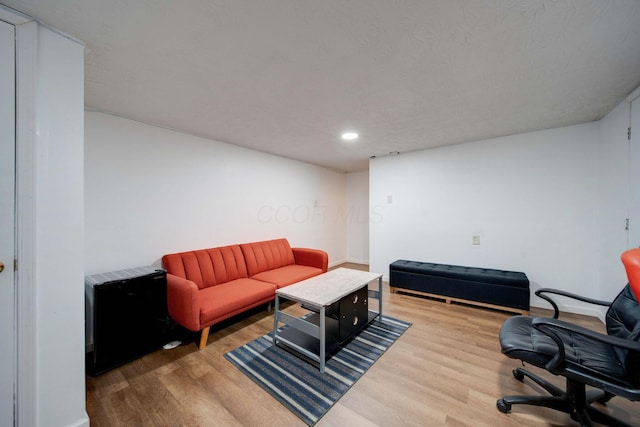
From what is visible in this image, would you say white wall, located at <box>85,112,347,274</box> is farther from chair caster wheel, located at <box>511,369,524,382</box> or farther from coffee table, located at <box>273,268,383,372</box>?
chair caster wheel, located at <box>511,369,524,382</box>

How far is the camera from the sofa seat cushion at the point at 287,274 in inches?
121

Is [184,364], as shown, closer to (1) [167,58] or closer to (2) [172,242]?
(2) [172,242]

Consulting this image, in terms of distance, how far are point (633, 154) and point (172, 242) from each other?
16.1 ft

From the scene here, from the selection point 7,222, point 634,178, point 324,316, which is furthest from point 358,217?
point 7,222

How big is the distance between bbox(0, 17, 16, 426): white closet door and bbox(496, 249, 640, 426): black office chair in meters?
2.83

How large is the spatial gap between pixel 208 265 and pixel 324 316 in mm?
1742

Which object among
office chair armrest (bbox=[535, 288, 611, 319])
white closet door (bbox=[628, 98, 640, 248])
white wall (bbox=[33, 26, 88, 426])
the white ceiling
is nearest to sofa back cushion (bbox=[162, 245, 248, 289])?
white wall (bbox=[33, 26, 88, 426])

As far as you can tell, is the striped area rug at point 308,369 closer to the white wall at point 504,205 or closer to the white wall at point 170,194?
the white wall at point 170,194

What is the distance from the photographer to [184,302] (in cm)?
218

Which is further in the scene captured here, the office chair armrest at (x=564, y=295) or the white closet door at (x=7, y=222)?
the office chair armrest at (x=564, y=295)

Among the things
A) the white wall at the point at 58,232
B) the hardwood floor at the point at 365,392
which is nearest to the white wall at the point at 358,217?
the hardwood floor at the point at 365,392

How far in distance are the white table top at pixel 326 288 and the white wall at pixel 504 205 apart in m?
1.84

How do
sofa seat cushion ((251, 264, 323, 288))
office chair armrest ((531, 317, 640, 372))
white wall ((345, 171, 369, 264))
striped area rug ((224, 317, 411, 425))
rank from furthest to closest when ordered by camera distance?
white wall ((345, 171, 369, 264)) → sofa seat cushion ((251, 264, 323, 288)) → striped area rug ((224, 317, 411, 425)) → office chair armrest ((531, 317, 640, 372))

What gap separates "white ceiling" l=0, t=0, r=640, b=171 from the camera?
3.95 feet
